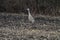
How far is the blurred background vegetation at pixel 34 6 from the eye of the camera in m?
19.8

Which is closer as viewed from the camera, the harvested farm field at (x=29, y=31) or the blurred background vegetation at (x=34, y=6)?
the harvested farm field at (x=29, y=31)

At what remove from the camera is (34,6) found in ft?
66.6

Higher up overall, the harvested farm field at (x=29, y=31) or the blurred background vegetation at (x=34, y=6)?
the harvested farm field at (x=29, y=31)

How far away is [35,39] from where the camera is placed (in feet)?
26.6

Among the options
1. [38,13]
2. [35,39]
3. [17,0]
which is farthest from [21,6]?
[35,39]

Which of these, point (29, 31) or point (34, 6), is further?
point (34, 6)

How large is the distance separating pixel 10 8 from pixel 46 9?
3253 millimetres

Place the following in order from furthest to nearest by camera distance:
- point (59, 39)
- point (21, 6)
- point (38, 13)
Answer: point (21, 6) → point (38, 13) → point (59, 39)

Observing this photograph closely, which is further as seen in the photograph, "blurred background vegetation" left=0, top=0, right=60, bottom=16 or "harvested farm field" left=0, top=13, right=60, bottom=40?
"blurred background vegetation" left=0, top=0, right=60, bottom=16

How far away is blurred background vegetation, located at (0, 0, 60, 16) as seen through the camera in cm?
1977

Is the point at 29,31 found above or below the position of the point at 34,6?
above

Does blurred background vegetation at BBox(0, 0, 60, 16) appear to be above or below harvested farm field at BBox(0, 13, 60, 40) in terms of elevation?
below

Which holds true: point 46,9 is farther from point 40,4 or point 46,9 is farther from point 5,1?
point 5,1

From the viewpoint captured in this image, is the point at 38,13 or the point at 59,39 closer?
the point at 59,39
